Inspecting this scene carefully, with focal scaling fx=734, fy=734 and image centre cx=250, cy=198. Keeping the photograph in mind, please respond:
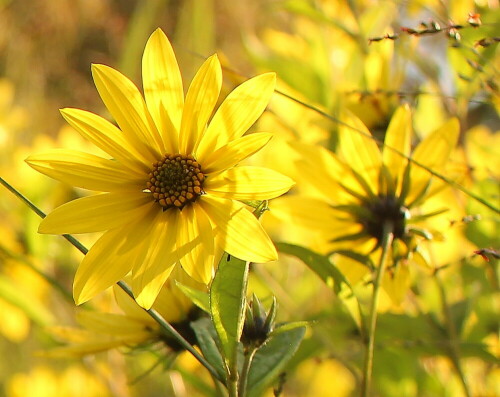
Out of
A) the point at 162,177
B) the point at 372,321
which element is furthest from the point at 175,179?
the point at 372,321

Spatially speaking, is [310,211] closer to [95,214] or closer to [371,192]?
[371,192]

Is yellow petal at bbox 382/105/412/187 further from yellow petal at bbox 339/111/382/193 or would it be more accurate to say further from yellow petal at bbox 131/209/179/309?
yellow petal at bbox 131/209/179/309

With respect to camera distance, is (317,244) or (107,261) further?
(317,244)

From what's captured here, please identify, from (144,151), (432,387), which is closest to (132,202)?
(144,151)

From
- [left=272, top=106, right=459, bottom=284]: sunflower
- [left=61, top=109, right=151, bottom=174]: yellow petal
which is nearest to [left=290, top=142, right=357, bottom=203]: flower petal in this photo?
[left=272, top=106, right=459, bottom=284]: sunflower

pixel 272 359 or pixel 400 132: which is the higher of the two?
pixel 400 132

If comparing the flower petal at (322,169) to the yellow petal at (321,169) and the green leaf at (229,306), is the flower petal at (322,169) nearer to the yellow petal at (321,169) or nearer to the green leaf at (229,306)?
the yellow petal at (321,169)

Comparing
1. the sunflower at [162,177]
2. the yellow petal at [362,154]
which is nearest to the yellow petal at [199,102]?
the sunflower at [162,177]
